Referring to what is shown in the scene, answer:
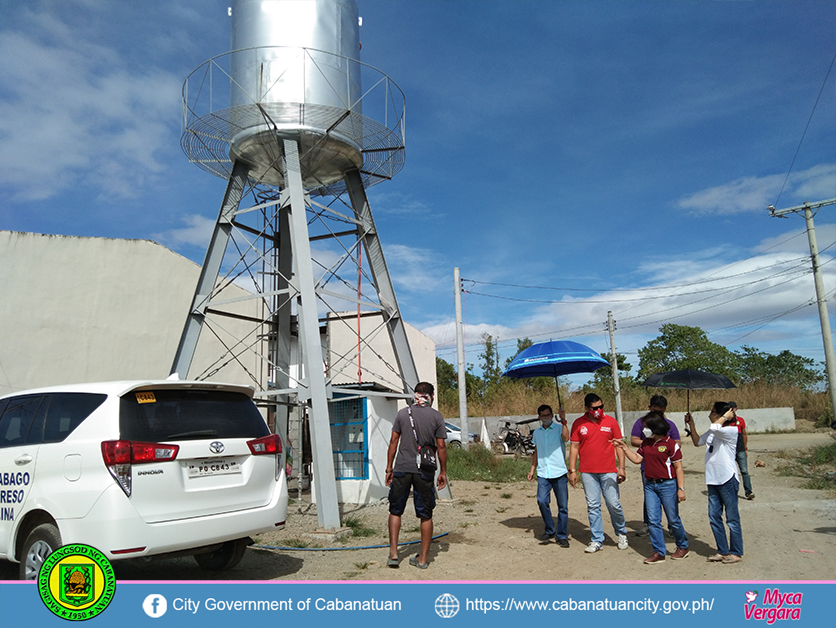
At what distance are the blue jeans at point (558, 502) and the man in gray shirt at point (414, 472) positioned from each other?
1.86 m

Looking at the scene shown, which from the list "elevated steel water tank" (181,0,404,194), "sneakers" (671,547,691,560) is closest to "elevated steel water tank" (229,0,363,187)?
"elevated steel water tank" (181,0,404,194)

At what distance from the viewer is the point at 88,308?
1267 centimetres

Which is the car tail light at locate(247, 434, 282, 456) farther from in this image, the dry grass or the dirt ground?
the dry grass

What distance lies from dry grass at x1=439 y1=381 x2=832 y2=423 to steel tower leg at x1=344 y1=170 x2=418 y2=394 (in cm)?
2532

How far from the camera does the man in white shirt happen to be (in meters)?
6.51

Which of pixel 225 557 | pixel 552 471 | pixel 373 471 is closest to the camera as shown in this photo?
pixel 225 557

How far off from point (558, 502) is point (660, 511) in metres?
1.52

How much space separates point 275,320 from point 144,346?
3.19 m

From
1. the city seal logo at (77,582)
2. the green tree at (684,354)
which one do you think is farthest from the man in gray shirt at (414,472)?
the green tree at (684,354)
